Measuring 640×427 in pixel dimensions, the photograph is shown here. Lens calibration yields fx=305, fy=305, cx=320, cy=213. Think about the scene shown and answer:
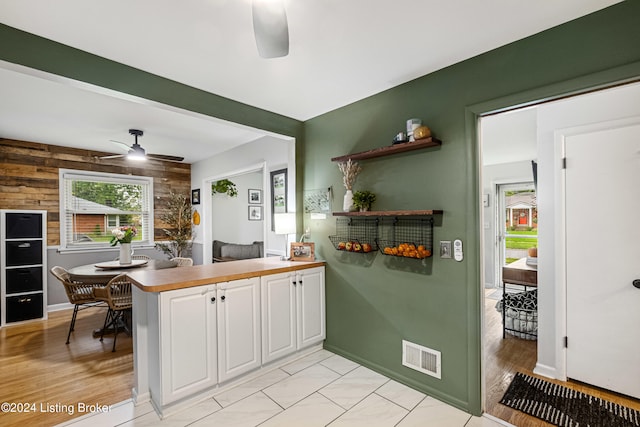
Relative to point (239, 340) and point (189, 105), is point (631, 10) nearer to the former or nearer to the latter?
point (189, 105)

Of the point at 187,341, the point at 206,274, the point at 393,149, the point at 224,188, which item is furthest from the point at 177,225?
the point at 393,149

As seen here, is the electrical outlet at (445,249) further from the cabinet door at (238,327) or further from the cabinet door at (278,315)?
the cabinet door at (238,327)

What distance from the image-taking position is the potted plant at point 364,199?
8.87ft

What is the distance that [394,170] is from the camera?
2.60 m

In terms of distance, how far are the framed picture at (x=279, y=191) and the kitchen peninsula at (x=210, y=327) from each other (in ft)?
4.02

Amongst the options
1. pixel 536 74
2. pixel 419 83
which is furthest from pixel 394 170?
pixel 536 74

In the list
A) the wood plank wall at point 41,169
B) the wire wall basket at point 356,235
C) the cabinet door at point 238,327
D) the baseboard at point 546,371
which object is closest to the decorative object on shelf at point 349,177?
the wire wall basket at point 356,235

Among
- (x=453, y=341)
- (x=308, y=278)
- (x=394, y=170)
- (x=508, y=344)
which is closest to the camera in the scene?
(x=453, y=341)

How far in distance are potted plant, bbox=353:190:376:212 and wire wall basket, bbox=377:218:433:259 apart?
25cm

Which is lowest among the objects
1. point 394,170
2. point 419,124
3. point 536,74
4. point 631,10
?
point 394,170

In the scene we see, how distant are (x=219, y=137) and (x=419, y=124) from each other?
2.97m

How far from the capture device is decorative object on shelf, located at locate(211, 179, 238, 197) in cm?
596

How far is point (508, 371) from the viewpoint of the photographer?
271 cm

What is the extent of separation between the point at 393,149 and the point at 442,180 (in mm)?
449
